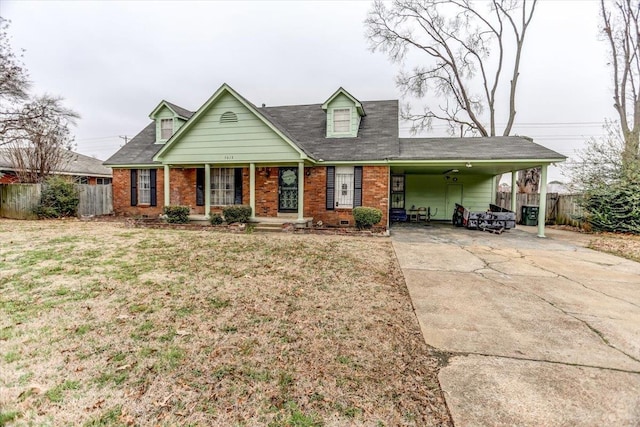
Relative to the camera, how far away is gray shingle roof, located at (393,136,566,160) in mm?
10805

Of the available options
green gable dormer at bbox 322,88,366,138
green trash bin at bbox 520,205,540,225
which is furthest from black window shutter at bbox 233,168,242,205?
green trash bin at bbox 520,205,540,225

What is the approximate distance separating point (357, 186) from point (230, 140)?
17.3 ft

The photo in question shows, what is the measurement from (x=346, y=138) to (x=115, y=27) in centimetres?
907

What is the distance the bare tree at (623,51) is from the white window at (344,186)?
15.7 m

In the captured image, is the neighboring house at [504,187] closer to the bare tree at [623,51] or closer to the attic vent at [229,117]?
the bare tree at [623,51]

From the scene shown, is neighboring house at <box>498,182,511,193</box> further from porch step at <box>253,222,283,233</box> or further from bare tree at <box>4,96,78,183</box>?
bare tree at <box>4,96,78,183</box>

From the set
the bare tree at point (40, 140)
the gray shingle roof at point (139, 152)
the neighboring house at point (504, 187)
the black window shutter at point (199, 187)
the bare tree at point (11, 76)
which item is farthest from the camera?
the neighboring house at point (504, 187)

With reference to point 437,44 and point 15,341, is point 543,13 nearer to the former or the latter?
point 437,44

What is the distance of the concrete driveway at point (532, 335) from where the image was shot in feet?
7.29

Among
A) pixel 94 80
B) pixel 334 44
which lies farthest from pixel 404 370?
pixel 94 80

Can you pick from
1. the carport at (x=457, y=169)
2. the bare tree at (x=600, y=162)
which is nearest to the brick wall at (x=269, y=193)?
the carport at (x=457, y=169)

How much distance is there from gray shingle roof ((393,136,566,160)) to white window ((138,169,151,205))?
11599 mm

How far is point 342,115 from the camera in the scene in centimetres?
1349

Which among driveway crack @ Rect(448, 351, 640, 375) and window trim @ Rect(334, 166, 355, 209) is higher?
window trim @ Rect(334, 166, 355, 209)
